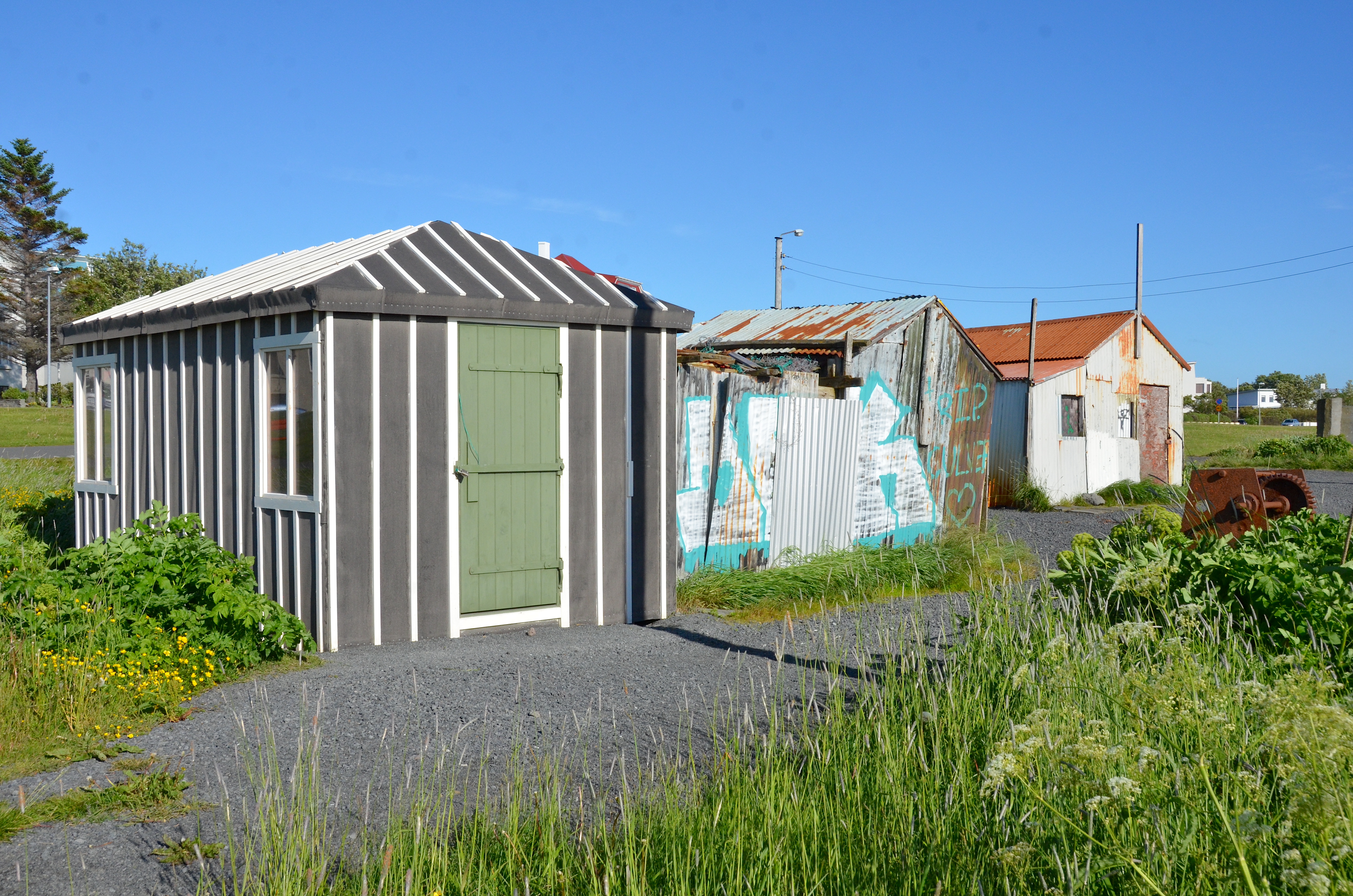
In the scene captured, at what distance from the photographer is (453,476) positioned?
24.2 ft

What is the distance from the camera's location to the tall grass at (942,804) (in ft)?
7.86

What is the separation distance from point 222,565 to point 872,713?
4.57 m

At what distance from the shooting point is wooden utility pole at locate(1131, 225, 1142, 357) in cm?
2102

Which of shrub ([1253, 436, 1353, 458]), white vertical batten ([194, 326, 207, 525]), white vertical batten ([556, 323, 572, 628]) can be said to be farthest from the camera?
shrub ([1253, 436, 1353, 458])

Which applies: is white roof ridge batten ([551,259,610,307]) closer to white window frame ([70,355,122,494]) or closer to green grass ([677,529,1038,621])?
green grass ([677,529,1038,621])

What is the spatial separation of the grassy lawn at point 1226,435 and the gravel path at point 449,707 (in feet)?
83.4

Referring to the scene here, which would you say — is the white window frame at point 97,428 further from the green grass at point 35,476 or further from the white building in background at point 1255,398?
the white building in background at point 1255,398

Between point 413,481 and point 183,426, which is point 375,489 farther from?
point 183,426

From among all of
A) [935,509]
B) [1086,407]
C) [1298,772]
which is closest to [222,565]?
[1298,772]

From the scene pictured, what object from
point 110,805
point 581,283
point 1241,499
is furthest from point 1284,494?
point 110,805

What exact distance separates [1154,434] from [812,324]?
12.0 m

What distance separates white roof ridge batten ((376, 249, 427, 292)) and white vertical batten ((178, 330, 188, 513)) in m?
2.20

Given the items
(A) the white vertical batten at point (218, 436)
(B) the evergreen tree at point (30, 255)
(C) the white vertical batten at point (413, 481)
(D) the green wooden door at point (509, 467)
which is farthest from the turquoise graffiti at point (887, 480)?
(B) the evergreen tree at point (30, 255)

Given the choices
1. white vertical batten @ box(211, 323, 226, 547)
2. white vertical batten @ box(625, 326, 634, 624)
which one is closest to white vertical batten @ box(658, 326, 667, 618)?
white vertical batten @ box(625, 326, 634, 624)
